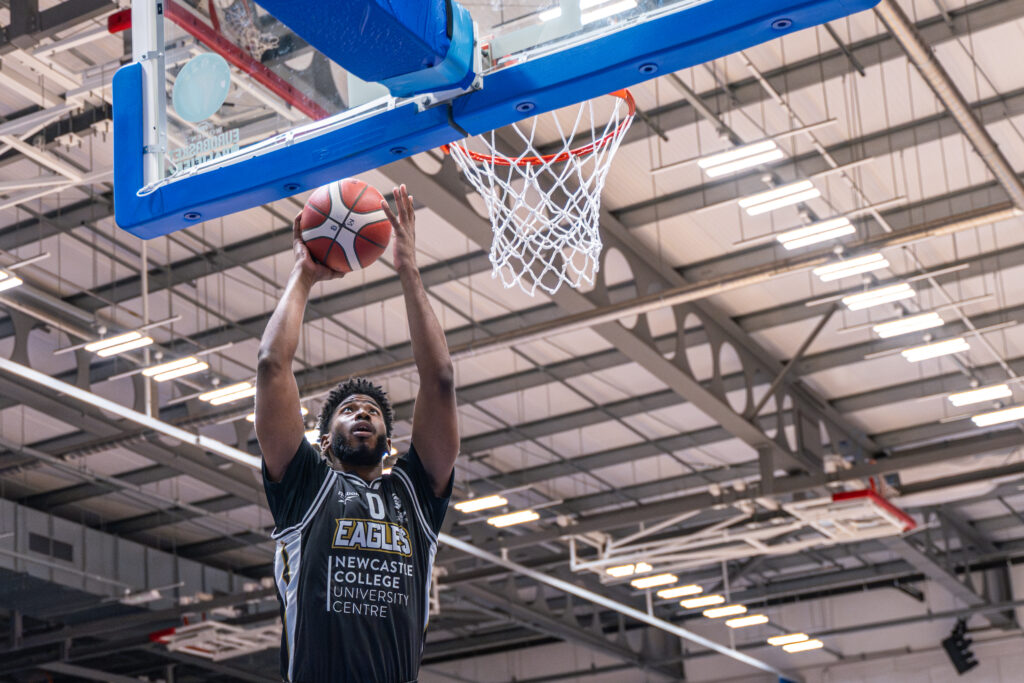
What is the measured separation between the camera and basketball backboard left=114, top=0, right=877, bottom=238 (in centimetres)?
548

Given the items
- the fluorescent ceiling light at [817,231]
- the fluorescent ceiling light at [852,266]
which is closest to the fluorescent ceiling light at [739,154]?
the fluorescent ceiling light at [817,231]

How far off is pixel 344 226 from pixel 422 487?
1400 mm

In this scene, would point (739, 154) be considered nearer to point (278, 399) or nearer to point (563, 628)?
point (278, 399)

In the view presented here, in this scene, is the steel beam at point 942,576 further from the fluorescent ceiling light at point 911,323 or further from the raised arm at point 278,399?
the raised arm at point 278,399

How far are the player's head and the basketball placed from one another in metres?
0.66

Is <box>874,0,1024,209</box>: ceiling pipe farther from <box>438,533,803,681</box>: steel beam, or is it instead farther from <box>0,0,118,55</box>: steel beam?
<box>438,533,803,681</box>: steel beam

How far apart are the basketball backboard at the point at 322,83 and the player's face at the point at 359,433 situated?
4.99ft

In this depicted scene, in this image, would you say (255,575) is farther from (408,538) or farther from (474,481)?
(408,538)

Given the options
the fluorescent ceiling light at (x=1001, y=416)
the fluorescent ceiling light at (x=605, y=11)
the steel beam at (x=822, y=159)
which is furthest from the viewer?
the fluorescent ceiling light at (x=1001, y=416)

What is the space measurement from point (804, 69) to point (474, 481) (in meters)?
12.1

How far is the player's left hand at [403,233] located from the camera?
5008mm

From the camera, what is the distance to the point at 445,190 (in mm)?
14594

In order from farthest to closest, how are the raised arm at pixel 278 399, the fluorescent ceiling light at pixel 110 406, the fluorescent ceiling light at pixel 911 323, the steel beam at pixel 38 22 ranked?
the fluorescent ceiling light at pixel 911 323, the fluorescent ceiling light at pixel 110 406, the steel beam at pixel 38 22, the raised arm at pixel 278 399

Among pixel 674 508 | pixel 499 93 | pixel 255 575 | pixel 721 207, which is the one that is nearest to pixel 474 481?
pixel 674 508
